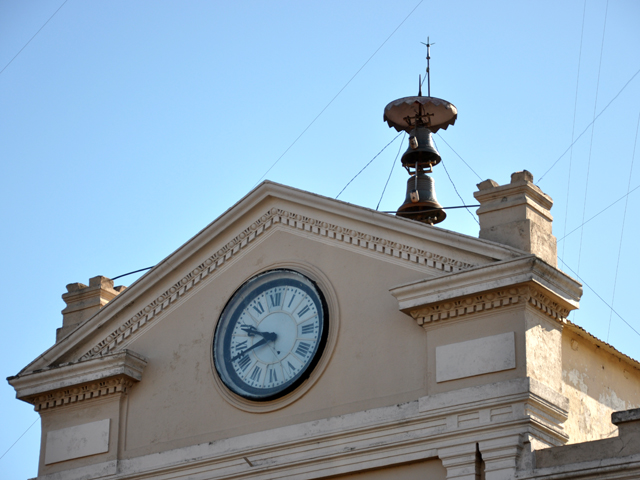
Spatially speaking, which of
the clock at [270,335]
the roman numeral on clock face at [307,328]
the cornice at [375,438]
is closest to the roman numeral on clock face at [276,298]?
the clock at [270,335]

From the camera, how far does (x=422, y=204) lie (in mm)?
20078

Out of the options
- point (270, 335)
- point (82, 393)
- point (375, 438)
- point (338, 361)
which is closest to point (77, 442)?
point (82, 393)

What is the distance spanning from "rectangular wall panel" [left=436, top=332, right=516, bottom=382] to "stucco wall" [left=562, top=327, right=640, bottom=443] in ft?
5.37

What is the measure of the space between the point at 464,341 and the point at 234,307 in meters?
3.59

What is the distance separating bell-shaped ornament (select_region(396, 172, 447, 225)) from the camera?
20.1m

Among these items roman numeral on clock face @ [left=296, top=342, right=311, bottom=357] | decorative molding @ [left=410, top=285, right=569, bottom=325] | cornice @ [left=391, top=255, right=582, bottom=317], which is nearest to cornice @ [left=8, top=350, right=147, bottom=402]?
roman numeral on clock face @ [left=296, top=342, right=311, bottom=357]

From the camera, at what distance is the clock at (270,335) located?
55.7 feet

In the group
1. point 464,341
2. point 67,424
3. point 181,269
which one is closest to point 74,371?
A: point 67,424

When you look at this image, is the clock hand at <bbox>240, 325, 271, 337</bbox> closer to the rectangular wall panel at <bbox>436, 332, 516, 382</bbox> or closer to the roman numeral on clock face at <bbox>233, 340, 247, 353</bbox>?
the roman numeral on clock face at <bbox>233, 340, 247, 353</bbox>

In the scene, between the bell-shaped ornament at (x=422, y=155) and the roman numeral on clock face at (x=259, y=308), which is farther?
the bell-shaped ornament at (x=422, y=155)

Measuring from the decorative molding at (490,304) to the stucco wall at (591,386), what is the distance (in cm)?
111

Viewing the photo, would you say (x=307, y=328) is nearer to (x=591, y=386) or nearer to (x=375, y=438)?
(x=375, y=438)

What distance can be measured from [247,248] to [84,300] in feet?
9.59

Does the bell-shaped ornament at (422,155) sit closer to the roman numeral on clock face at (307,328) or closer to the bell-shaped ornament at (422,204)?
the bell-shaped ornament at (422,204)
